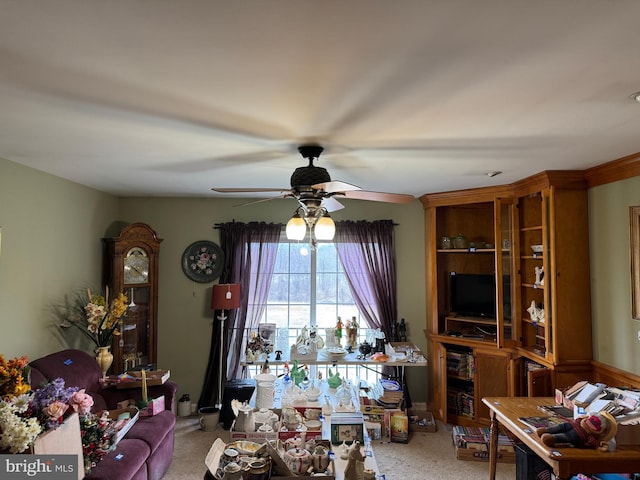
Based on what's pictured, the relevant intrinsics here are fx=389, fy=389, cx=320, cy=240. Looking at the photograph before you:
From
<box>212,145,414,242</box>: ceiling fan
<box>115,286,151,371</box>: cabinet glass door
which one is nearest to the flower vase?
<box>115,286,151,371</box>: cabinet glass door

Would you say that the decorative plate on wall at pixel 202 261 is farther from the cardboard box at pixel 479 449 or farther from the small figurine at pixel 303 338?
the cardboard box at pixel 479 449

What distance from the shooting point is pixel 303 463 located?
221 cm

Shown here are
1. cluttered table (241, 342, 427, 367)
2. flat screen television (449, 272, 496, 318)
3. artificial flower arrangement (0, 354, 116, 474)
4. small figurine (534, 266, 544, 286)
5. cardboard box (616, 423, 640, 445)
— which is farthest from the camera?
flat screen television (449, 272, 496, 318)

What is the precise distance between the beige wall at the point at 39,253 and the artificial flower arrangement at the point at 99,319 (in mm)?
225

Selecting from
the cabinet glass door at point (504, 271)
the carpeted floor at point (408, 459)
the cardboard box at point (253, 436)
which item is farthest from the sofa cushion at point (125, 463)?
the cabinet glass door at point (504, 271)

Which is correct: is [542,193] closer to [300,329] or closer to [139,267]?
[300,329]

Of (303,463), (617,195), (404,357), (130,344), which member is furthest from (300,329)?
(617,195)

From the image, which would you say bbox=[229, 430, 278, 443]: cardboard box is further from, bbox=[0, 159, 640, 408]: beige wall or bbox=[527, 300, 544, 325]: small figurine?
bbox=[527, 300, 544, 325]: small figurine

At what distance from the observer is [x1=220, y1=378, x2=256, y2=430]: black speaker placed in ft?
13.4

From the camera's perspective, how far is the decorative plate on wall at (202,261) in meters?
4.72

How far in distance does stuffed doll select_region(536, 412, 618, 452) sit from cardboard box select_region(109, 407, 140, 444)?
2.77 m

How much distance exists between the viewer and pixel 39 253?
3342 mm

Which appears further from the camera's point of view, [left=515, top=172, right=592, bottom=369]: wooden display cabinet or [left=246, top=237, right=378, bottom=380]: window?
[left=246, top=237, right=378, bottom=380]: window

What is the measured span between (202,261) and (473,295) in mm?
3190
